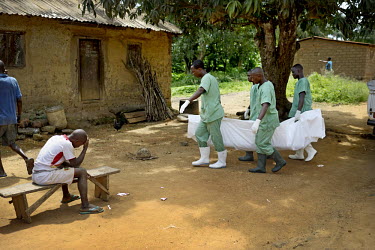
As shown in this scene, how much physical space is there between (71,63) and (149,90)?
2.62 meters

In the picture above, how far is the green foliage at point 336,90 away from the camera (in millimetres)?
15828

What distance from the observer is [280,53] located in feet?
32.7

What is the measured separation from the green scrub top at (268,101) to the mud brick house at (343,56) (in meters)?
15.1

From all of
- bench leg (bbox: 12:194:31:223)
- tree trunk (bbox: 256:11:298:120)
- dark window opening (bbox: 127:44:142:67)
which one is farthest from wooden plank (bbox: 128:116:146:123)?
bench leg (bbox: 12:194:31:223)

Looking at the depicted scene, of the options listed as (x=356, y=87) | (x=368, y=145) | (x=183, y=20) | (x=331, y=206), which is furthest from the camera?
(x=356, y=87)

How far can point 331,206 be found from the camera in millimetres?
4738

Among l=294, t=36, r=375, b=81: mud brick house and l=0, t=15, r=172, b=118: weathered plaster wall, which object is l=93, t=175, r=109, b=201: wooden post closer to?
l=0, t=15, r=172, b=118: weathered plaster wall

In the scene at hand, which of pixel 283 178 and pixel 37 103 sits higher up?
pixel 37 103

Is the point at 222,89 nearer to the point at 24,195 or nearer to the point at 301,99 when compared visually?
the point at 301,99

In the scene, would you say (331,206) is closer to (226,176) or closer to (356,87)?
(226,176)

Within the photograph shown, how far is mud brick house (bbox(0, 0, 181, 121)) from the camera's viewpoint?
9117 millimetres

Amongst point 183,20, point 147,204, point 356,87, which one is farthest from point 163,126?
point 356,87

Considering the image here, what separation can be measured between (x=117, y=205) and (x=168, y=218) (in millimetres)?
780

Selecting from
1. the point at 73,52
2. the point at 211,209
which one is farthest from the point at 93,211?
the point at 73,52
